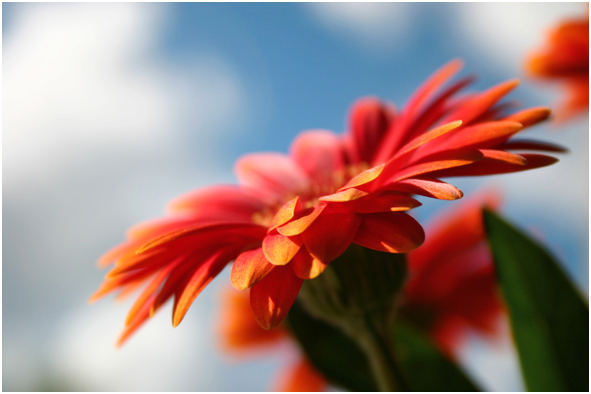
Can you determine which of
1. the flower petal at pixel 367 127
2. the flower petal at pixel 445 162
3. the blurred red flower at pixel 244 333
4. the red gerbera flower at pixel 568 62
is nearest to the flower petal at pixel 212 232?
the flower petal at pixel 445 162

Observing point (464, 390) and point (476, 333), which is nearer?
point (464, 390)

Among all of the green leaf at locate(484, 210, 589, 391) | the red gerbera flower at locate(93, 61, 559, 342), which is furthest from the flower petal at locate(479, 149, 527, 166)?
the green leaf at locate(484, 210, 589, 391)

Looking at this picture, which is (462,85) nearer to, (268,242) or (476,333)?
(268,242)

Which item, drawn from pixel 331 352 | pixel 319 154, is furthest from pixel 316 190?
pixel 331 352

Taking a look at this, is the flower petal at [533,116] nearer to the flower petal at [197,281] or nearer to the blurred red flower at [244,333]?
the flower petal at [197,281]

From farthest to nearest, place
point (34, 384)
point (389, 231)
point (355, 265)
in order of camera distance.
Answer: point (34, 384)
point (355, 265)
point (389, 231)

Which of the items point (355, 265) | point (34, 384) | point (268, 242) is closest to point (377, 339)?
point (355, 265)
